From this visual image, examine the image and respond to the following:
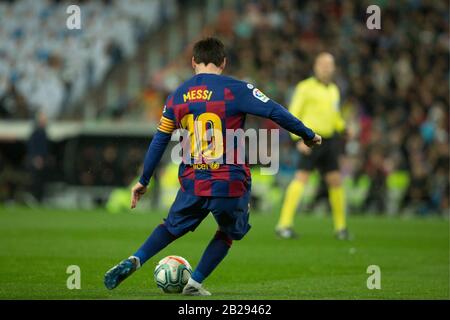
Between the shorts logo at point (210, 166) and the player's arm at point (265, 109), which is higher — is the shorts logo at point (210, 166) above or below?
below

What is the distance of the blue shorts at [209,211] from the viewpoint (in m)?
8.30

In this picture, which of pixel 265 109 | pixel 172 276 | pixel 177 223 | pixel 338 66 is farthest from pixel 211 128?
pixel 338 66

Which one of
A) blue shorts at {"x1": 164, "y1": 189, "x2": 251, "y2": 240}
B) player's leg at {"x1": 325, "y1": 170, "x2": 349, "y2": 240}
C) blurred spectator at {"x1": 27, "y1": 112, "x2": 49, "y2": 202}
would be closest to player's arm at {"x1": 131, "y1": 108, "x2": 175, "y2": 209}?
blue shorts at {"x1": 164, "y1": 189, "x2": 251, "y2": 240}

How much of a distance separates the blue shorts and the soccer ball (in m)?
0.38

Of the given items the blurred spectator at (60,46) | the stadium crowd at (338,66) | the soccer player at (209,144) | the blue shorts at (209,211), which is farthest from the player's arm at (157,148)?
the blurred spectator at (60,46)

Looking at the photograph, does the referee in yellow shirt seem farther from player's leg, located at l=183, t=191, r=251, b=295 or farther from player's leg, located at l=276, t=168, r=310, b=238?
player's leg, located at l=183, t=191, r=251, b=295

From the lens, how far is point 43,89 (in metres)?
26.5

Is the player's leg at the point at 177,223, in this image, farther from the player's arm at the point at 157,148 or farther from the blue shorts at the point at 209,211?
the player's arm at the point at 157,148

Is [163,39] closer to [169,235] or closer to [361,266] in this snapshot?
→ [361,266]

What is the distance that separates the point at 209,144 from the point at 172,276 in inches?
46.7

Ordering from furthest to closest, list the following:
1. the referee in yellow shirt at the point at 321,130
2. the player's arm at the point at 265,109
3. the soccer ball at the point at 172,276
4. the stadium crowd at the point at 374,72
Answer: the stadium crowd at the point at 374,72 → the referee in yellow shirt at the point at 321,130 → the soccer ball at the point at 172,276 → the player's arm at the point at 265,109

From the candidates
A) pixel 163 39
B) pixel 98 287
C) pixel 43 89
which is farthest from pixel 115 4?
pixel 98 287

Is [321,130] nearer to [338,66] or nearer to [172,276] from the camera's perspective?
[172,276]
